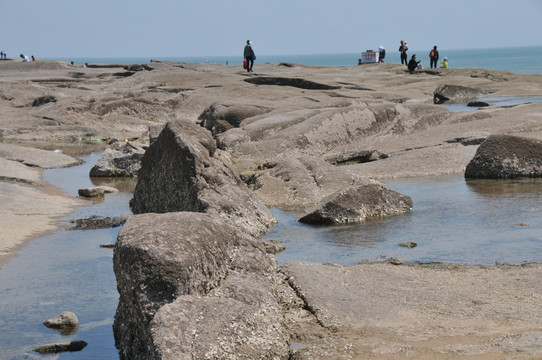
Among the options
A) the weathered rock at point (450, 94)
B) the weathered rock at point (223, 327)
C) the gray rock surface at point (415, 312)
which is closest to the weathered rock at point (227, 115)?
the weathered rock at point (450, 94)

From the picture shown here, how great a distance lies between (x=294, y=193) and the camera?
1295 centimetres

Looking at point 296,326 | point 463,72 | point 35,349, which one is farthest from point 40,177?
point 463,72

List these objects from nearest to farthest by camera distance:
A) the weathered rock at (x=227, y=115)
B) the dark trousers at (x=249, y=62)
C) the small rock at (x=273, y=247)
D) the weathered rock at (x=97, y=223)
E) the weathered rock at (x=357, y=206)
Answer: the small rock at (x=273, y=247) → the weathered rock at (x=357, y=206) → the weathered rock at (x=97, y=223) → the weathered rock at (x=227, y=115) → the dark trousers at (x=249, y=62)

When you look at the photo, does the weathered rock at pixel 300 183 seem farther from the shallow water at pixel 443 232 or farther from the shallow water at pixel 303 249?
the shallow water at pixel 303 249

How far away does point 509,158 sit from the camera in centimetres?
1424

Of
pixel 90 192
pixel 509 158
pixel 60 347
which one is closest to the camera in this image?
pixel 60 347

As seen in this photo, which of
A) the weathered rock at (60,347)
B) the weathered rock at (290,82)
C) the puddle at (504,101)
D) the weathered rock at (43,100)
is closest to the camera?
the weathered rock at (60,347)

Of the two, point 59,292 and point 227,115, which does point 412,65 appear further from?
point 59,292

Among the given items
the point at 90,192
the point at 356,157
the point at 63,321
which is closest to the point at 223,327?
the point at 63,321

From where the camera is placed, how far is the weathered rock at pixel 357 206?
1113 cm

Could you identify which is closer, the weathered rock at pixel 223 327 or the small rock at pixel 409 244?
the weathered rock at pixel 223 327

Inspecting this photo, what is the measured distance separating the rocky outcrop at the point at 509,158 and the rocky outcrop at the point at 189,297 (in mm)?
8675

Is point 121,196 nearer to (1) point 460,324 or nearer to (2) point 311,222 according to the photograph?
(2) point 311,222

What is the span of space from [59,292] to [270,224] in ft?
12.2
